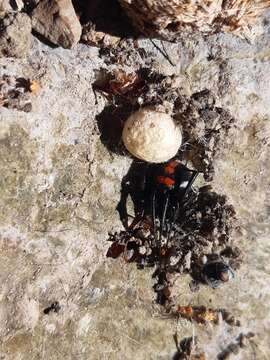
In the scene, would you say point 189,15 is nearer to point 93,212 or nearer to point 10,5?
point 10,5

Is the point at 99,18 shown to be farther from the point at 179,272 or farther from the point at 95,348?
the point at 95,348

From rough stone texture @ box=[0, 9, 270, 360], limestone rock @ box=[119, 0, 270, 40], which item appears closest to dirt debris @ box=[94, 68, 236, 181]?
rough stone texture @ box=[0, 9, 270, 360]

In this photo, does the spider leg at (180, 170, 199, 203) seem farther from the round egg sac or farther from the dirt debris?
the round egg sac

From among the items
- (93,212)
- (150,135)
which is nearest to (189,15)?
(150,135)

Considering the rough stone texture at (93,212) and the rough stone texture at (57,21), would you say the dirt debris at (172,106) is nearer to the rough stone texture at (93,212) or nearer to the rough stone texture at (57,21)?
the rough stone texture at (93,212)

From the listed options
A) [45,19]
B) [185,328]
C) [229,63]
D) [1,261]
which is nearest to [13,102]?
[45,19]
